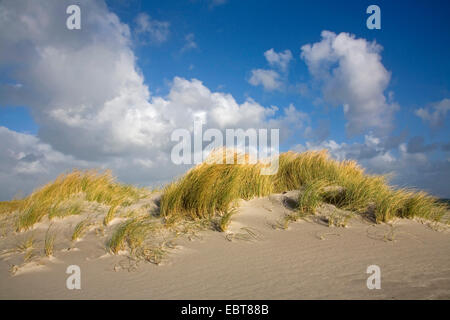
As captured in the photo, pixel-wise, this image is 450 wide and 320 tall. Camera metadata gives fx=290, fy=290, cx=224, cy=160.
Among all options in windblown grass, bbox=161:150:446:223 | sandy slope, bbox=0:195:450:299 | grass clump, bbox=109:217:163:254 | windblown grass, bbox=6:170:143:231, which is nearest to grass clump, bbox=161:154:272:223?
windblown grass, bbox=161:150:446:223

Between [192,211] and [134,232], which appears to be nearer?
[134,232]

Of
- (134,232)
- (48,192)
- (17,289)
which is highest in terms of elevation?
(48,192)

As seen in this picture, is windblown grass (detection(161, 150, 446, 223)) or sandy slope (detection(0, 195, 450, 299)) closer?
sandy slope (detection(0, 195, 450, 299))

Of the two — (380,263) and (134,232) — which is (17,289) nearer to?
(134,232)

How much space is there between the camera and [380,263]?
315 centimetres

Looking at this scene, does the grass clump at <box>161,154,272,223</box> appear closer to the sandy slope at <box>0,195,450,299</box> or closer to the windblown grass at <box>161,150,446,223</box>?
the windblown grass at <box>161,150,446,223</box>

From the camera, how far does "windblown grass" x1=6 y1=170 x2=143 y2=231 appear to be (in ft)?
17.3

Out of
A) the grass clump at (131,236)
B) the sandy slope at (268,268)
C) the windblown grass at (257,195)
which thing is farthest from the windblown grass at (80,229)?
the windblown grass at (257,195)

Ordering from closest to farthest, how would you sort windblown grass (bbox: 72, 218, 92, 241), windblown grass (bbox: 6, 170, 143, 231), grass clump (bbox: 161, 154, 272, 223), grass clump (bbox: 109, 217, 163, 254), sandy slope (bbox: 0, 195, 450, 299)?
1. sandy slope (bbox: 0, 195, 450, 299)
2. grass clump (bbox: 109, 217, 163, 254)
3. windblown grass (bbox: 72, 218, 92, 241)
4. grass clump (bbox: 161, 154, 272, 223)
5. windblown grass (bbox: 6, 170, 143, 231)

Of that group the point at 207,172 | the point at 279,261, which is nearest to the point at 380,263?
the point at 279,261

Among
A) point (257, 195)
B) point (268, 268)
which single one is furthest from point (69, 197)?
point (268, 268)

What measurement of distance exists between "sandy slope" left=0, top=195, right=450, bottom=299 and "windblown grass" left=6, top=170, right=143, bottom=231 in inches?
59.6
